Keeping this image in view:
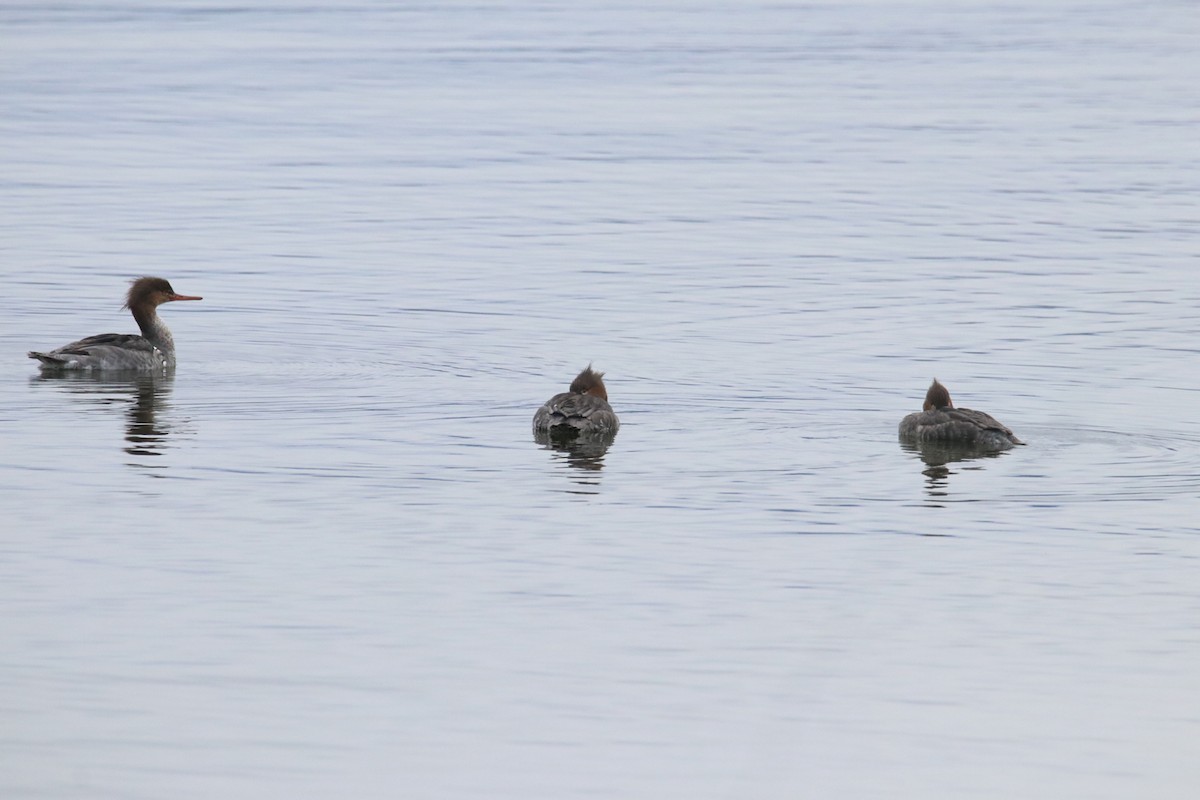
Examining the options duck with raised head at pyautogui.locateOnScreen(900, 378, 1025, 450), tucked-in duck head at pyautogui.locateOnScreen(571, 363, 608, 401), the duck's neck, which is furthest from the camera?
the duck's neck

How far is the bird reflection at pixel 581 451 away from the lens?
46.5ft

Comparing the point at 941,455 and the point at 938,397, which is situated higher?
the point at 938,397

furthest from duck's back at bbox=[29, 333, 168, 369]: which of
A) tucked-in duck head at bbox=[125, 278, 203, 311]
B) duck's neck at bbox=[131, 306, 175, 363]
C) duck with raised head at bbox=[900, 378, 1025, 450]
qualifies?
duck with raised head at bbox=[900, 378, 1025, 450]

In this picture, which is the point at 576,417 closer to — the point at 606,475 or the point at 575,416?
the point at 575,416

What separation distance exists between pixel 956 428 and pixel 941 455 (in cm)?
21

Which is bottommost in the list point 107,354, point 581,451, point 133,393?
point 581,451

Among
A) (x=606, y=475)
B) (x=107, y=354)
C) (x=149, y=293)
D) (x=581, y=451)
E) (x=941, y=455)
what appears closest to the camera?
(x=606, y=475)

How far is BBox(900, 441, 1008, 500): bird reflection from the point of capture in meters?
14.3

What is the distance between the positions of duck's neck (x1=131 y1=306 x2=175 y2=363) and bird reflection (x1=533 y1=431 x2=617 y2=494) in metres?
4.61

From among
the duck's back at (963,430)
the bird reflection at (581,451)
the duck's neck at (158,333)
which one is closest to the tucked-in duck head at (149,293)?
the duck's neck at (158,333)

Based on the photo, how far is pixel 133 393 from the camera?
17672mm

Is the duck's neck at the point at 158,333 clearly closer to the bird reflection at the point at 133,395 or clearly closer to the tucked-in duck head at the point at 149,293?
the tucked-in duck head at the point at 149,293

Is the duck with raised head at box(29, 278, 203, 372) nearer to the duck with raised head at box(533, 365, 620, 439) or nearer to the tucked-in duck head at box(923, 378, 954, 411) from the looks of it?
the duck with raised head at box(533, 365, 620, 439)

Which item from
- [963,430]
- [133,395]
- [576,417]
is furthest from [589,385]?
[133,395]
